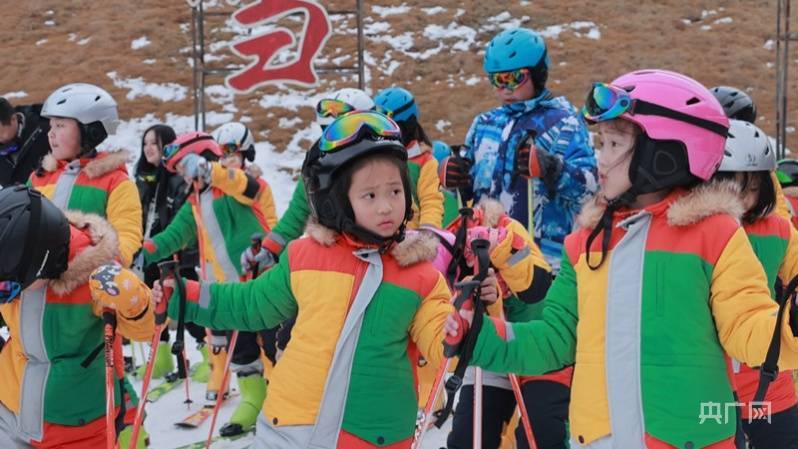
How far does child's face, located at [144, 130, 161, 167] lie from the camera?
28.5ft

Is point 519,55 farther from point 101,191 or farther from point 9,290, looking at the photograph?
point 9,290

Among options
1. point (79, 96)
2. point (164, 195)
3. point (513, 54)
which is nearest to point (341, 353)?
point (513, 54)

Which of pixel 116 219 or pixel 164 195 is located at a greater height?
pixel 116 219

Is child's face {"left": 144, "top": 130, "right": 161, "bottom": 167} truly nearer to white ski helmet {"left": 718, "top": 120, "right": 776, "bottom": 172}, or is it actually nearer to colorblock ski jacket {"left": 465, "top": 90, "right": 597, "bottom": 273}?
colorblock ski jacket {"left": 465, "top": 90, "right": 597, "bottom": 273}

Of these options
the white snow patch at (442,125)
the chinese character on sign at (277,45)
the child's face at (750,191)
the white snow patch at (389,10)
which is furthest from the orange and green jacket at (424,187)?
the white snow patch at (389,10)

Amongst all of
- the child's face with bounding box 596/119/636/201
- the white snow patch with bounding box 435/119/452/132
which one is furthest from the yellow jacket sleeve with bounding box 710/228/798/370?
the white snow patch with bounding box 435/119/452/132

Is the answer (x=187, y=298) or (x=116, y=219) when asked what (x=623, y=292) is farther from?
(x=116, y=219)

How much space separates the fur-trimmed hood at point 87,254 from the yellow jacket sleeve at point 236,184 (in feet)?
9.01

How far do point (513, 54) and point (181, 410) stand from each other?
427 cm

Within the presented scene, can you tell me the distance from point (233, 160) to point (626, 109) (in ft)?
19.8

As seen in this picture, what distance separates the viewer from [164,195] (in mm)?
8781

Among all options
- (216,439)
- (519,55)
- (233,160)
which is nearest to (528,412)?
(519,55)

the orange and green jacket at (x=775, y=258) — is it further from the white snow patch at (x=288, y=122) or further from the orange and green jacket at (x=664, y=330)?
the white snow patch at (x=288, y=122)

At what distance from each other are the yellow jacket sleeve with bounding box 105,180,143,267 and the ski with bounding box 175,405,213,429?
2048 millimetres
